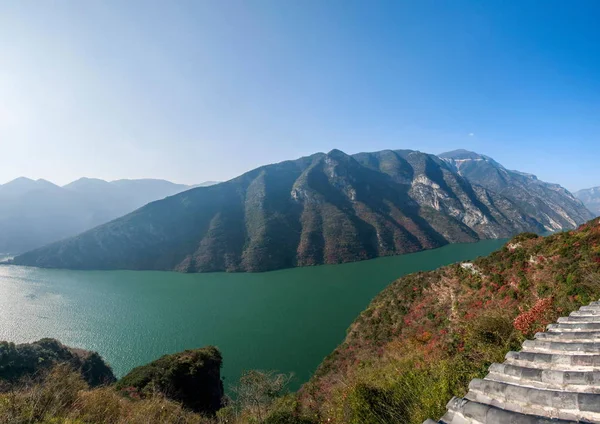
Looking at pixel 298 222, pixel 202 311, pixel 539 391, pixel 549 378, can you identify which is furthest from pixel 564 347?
pixel 298 222

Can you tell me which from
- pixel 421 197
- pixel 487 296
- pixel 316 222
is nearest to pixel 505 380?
pixel 487 296

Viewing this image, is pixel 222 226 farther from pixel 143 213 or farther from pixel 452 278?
pixel 452 278

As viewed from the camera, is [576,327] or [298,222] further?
[298,222]

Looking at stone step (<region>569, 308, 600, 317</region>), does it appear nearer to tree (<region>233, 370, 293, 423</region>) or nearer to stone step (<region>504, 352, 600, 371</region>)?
stone step (<region>504, 352, 600, 371</region>)

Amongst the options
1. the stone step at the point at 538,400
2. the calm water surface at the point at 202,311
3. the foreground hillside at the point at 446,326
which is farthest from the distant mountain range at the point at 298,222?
the stone step at the point at 538,400

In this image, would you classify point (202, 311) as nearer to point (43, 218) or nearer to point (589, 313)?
point (589, 313)

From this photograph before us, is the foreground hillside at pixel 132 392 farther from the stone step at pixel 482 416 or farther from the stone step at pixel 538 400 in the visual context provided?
the stone step at pixel 538 400
